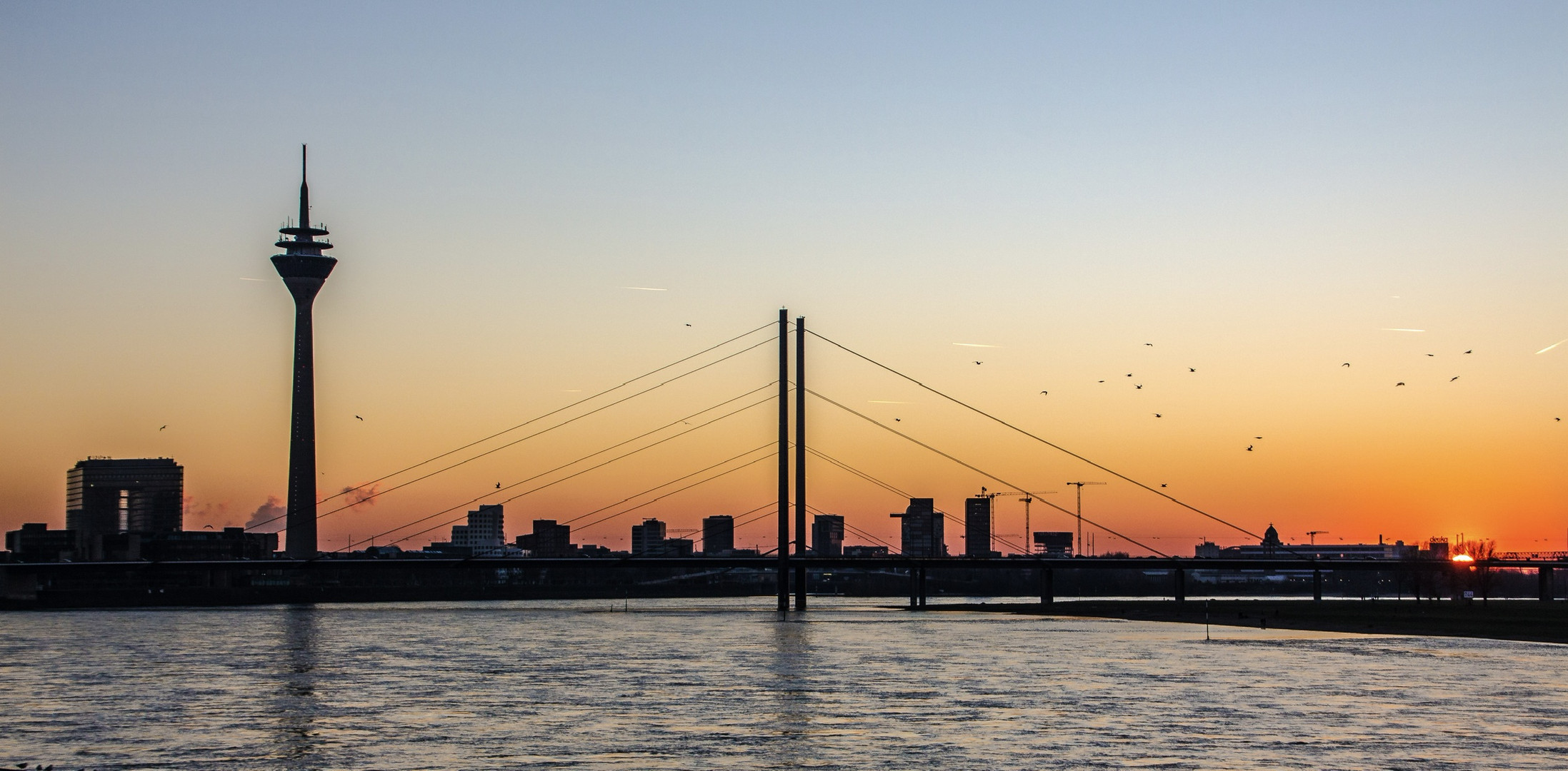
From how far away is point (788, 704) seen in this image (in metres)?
37.5

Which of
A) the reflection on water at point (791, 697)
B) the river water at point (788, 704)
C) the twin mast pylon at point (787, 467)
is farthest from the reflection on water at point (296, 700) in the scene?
the twin mast pylon at point (787, 467)

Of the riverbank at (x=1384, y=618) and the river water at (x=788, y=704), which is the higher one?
the river water at (x=788, y=704)

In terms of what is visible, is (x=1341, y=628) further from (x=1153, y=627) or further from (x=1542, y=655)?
(x=1542, y=655)

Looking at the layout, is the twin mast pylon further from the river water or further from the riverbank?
the river water

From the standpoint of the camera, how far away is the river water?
2727cm

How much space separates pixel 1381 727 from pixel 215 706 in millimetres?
26113

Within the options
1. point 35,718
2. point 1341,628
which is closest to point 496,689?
point 35,718

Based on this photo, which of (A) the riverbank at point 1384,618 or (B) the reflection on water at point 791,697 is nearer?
(B) the reflection on water at point 791,697

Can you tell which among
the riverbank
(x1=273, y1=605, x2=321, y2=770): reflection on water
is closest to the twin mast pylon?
the riverbank

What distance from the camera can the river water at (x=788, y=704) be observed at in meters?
27.3

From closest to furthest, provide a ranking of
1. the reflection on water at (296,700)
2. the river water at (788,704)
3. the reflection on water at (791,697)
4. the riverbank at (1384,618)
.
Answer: the river water at (788,704) < the reflection on water at (791,697) < the reflection on water at (296,700) < the riverbank at (1384,618)

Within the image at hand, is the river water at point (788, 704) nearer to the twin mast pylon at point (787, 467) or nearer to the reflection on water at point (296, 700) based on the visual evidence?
the reflection on water at point (296, 700)

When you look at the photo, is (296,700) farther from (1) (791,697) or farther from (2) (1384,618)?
(2) (1384,618)

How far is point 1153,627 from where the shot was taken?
97250 mm
